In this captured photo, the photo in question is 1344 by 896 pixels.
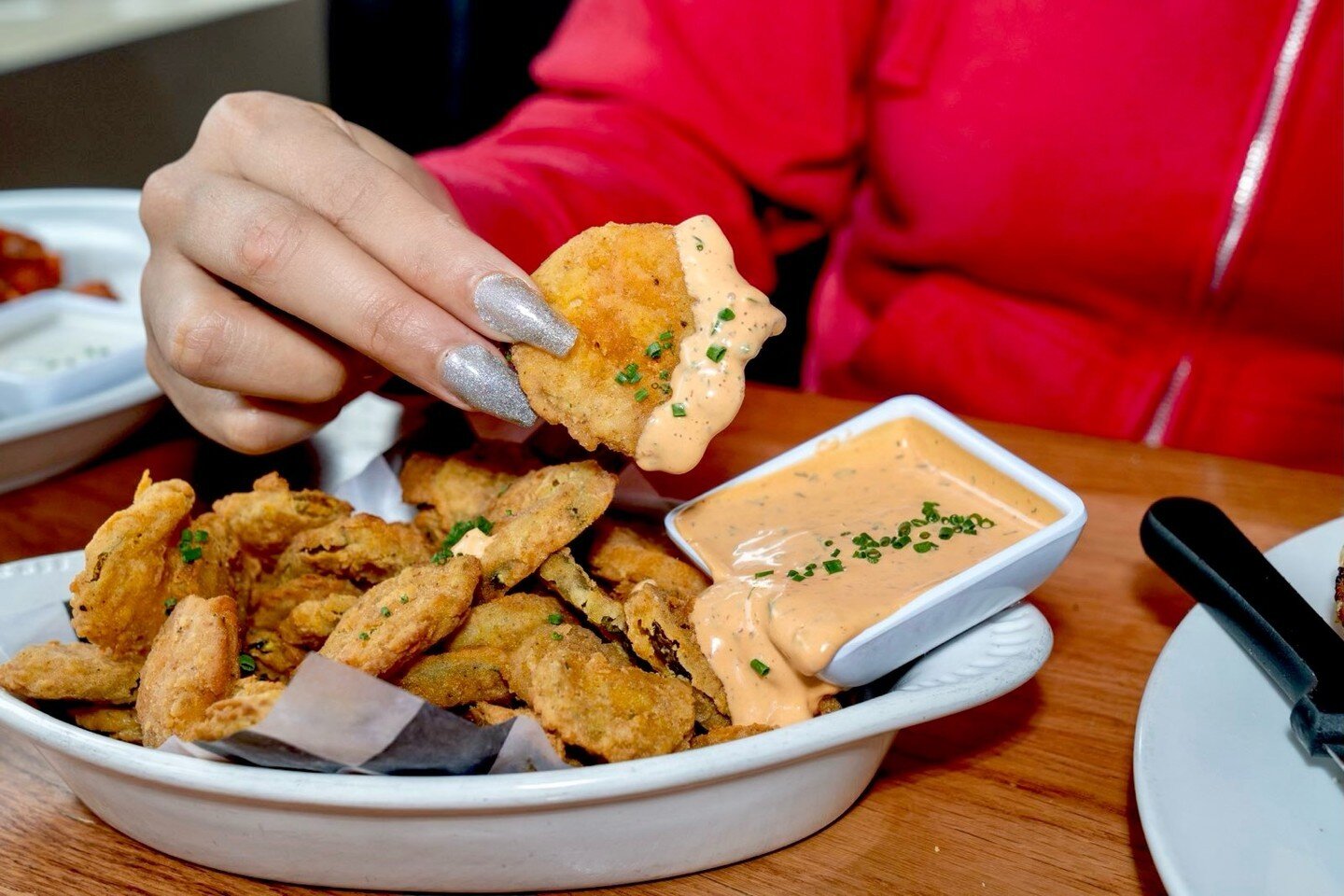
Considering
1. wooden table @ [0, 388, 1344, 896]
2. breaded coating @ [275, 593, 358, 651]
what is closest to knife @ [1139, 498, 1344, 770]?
wooden table @ [0, 388, 1344, 896]

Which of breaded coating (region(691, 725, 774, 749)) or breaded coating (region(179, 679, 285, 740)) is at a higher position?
breaded coating (region(179, 679, 285, 740))

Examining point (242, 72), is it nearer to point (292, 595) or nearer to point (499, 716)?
point (292, 595)

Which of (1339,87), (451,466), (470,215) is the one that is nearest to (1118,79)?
(1339,87)

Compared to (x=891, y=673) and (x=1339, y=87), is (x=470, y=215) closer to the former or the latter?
(x=891, y=673)

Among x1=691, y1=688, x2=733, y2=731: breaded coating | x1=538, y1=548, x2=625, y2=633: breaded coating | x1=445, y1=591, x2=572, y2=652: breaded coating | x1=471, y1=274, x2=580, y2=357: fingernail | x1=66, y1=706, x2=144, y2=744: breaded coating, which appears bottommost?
x1=66, y1=706, x2=144, y2=744: breaded coating

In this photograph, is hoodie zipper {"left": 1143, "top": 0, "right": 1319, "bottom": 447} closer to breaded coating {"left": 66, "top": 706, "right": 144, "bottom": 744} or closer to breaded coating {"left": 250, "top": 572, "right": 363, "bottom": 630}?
breaded coating {"left": 250, "top": 572, "right": 363, "bottom": 630}

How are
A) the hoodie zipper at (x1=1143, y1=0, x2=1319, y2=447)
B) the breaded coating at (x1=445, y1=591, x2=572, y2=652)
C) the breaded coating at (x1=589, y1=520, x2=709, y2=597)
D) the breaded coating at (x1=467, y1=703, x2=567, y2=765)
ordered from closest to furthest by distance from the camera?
the breaded coating at (x1=467, y1=703, x2=567, y2=765)
the breaded coating at (x1=445, y1=591, x2=572, y2=652)
the breaded coating at (x1=589, y1=520, x2=709, y2=597)
the hoodie zipper at (x1=1143, y1=0, x2=1319, y2=447)

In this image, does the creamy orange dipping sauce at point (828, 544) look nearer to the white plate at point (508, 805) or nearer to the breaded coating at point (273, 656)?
the white plate at point (508, 805)

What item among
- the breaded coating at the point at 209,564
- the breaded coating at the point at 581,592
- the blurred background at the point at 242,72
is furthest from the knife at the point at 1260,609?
the blurred background at the point at 242,72
